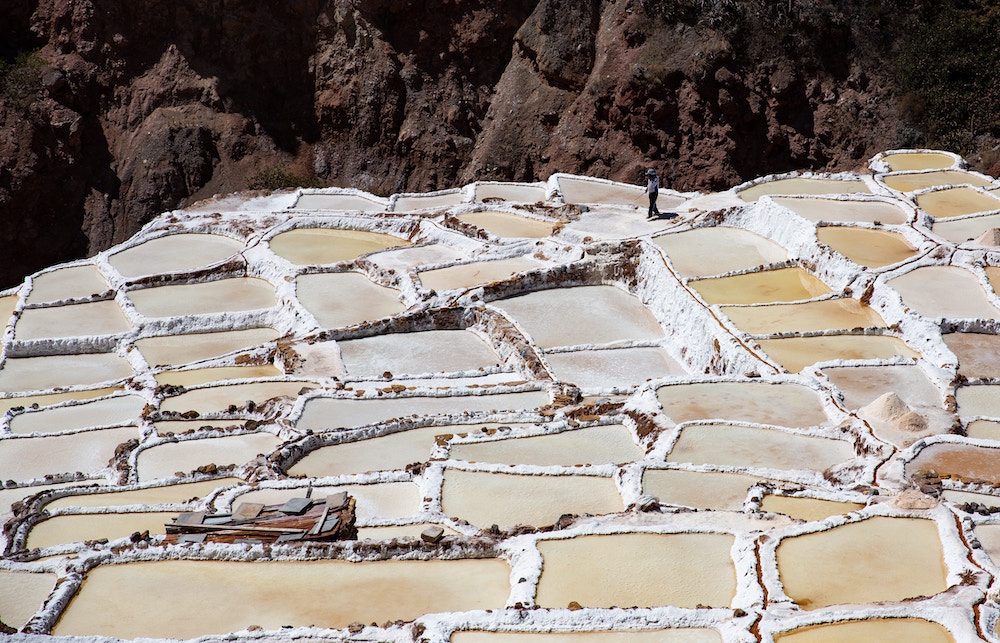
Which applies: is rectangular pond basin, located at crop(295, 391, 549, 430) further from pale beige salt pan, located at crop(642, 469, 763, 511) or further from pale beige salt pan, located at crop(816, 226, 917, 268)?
pale beige salt pan, located at crop(816, 226, 917, 268)

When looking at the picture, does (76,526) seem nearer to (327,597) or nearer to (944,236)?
(327,597)

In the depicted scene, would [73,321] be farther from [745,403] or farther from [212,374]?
[745,403]

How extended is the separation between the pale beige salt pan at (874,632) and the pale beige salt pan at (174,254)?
13874 millimetres

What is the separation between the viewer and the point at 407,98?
30.7 m

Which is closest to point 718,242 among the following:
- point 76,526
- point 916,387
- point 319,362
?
point 916,387

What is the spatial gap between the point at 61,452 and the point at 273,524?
4821 mm

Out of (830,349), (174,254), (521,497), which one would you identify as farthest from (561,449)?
(174,254)

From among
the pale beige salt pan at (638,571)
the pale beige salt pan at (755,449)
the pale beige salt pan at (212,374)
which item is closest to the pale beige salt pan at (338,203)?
the pale beige salt pan at (212,374)

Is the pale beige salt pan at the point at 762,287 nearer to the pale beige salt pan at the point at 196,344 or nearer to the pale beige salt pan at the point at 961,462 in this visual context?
the pale beige salt pan at the point at 961,462

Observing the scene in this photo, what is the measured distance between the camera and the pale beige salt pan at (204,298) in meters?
16.7

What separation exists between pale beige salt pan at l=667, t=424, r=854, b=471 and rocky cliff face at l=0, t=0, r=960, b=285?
16978 millimetres

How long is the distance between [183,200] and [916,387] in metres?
22.8

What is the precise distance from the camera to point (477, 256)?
692 inches

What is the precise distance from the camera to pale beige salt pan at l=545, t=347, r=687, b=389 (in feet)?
46.0
